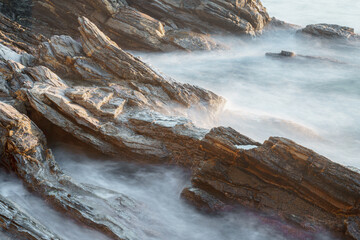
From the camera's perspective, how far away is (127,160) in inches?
496

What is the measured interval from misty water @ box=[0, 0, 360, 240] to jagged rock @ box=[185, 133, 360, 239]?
65 cm

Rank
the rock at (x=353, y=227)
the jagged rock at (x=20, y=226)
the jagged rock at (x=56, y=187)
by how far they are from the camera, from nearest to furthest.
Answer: the jagged rock at (x=20, y=226), the rock at (x=353, y=227), the jagged rock at (x=56, y=187)

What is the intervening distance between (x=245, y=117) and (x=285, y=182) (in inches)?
362

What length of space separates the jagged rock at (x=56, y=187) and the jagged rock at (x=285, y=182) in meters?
2.80

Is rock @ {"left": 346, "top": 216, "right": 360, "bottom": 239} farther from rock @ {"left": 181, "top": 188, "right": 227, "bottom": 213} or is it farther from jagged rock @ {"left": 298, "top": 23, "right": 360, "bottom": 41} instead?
jagged rock @ {"left": 298, "top": 23, "right": 360, "bottom": 41}

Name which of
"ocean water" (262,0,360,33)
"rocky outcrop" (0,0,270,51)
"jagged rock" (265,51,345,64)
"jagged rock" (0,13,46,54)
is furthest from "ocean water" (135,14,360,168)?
"ocean water" (262,0,360,33)

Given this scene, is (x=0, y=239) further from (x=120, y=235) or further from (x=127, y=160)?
(x=127, y=160)

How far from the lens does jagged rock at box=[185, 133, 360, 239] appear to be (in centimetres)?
916

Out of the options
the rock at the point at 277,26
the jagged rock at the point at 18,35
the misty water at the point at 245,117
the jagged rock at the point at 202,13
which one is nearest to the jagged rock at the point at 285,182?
the misty water at the point at 245,117

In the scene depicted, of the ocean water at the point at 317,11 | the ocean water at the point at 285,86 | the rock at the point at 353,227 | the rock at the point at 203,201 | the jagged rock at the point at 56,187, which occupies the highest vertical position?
the ocean water at the point at 317,11

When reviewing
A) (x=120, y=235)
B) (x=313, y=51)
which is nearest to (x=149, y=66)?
(x=120, y=235)

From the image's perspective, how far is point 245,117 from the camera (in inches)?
736

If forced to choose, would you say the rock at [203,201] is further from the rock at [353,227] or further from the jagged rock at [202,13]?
the jagged rock at [202,13]

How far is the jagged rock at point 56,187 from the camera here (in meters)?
9.12
